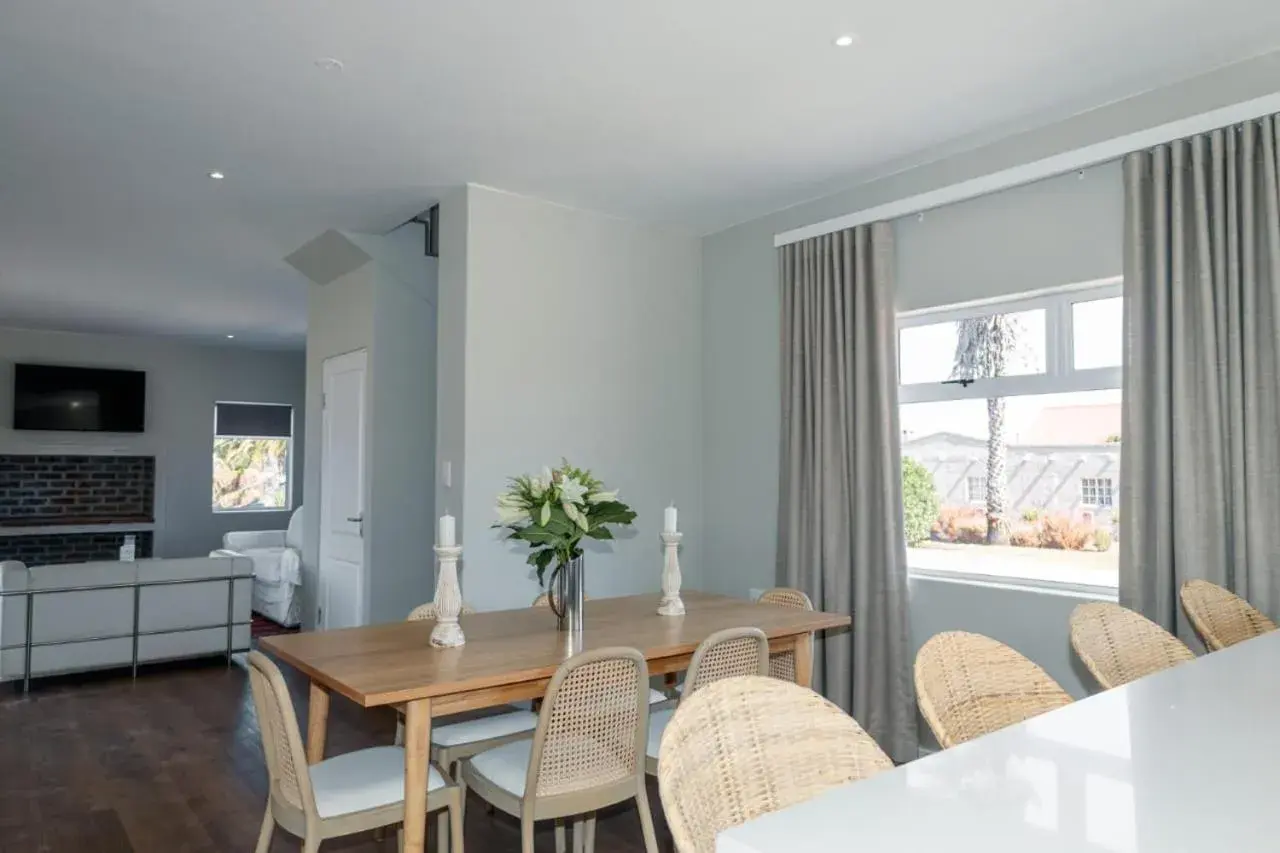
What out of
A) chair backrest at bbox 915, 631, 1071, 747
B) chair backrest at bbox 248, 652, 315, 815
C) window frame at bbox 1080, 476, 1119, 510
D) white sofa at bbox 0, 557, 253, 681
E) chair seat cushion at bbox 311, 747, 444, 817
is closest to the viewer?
chair backrest at bbox 915, 631, 1071, 747

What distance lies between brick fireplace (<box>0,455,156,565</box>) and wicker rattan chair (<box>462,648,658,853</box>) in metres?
8.02

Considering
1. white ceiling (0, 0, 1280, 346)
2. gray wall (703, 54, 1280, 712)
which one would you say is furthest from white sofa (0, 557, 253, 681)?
gray wall (703, 54, 1280, 712)

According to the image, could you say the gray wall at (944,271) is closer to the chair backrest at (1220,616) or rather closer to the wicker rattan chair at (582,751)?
the chair backrest at (1220,616)

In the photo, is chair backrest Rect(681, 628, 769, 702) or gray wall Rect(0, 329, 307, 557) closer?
chair backrest Rect(681, 628, 769, 702)

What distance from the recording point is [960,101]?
10.8 ft

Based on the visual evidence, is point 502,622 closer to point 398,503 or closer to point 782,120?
point 782,120

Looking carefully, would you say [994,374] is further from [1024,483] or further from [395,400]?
[395,400]

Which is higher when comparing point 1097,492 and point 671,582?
point 1097,492

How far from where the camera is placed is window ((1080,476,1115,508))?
350 centimetres

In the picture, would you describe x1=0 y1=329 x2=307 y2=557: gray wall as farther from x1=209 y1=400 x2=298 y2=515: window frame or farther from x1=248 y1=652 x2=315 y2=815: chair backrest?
x1=248 y1=652 x2=315 y2=815: chair backrest

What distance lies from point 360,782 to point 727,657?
1035mm

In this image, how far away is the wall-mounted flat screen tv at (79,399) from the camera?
8.45 m

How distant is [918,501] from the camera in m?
4.18

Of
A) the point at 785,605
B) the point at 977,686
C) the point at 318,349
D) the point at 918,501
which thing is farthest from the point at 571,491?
the point at 318,349
